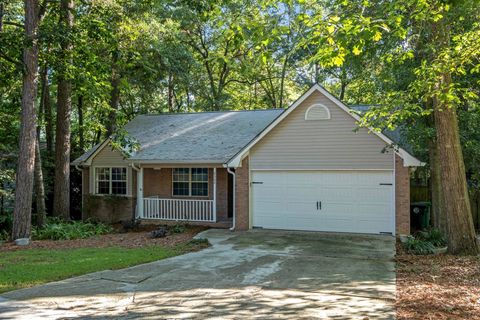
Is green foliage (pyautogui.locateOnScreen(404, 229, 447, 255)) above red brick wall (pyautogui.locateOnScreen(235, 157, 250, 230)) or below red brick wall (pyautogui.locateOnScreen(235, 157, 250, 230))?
below

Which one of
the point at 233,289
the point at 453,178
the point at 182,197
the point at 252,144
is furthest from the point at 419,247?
the point at 182,197

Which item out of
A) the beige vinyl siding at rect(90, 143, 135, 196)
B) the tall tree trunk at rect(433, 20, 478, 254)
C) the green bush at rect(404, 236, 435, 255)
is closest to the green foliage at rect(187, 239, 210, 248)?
the green bush at rect(404, 236, 435, 255)

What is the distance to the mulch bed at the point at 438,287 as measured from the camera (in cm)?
595

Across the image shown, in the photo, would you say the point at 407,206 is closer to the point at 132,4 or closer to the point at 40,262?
the point at 40,262

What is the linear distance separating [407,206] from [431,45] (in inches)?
204

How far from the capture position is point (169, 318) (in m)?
5.82

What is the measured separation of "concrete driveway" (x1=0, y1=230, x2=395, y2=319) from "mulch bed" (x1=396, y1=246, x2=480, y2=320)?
0.26m

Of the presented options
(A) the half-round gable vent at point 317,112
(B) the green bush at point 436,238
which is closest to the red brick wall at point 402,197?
(B) the green bush at point 436,238

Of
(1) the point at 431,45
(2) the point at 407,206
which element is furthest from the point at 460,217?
(1) the point at 431,45

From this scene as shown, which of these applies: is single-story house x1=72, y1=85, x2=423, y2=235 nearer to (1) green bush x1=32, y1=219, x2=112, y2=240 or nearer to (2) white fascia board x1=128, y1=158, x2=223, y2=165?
(2) white fascia board x1=128, y1=158, x2=223, y2=165

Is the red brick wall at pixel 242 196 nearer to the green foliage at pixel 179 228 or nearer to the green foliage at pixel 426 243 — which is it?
the green foliage at pixel 179 228

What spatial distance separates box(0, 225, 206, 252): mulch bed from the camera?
12367 mm

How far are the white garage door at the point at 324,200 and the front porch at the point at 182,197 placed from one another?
201cm

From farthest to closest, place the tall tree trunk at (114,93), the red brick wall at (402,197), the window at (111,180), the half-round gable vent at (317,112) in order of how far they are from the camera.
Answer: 1. the tall tree trunk at (114,93)
2. the window at (111,180)
3. the half-round gable vent at (317,112)
4. the red brick wall at (402,197)
